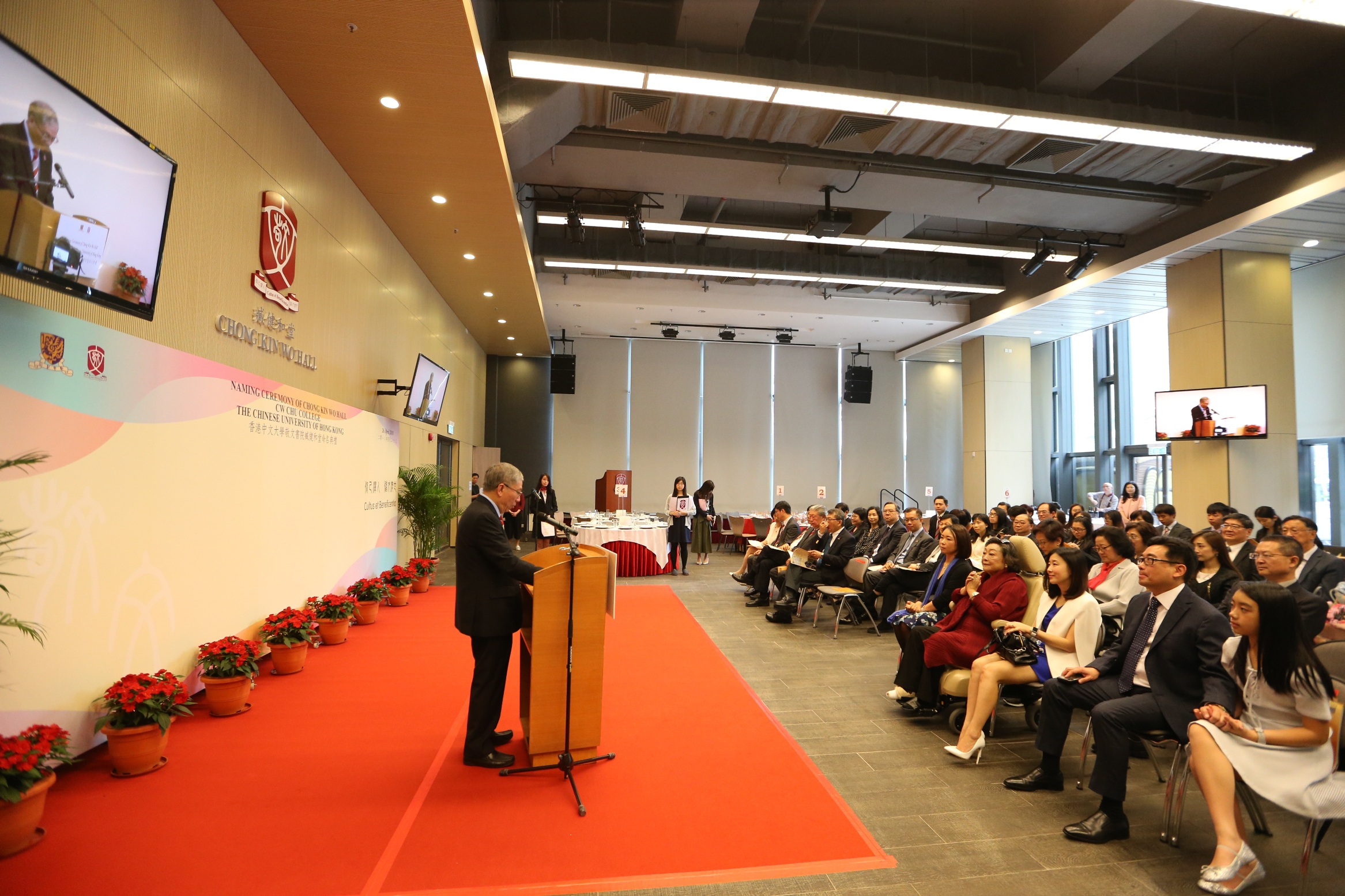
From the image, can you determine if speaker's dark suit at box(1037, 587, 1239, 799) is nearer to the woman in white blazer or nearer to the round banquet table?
the woman in white blazer

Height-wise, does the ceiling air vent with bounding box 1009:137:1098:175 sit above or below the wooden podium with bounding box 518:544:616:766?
above

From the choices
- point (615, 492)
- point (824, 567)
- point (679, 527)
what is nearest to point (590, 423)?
point (615, 492)

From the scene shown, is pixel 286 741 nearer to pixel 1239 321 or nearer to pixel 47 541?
pixel 47 541

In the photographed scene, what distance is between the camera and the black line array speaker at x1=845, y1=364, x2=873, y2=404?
1669 cm

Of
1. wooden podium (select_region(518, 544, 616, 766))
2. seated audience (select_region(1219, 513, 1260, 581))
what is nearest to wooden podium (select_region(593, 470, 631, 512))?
seated audience (select_region(1219, 513, 1260, 581))

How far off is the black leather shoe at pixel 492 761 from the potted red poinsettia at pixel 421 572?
17.1ft

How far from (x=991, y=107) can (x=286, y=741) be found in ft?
24.3

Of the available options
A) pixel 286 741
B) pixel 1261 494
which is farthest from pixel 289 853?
pixel 1261 494

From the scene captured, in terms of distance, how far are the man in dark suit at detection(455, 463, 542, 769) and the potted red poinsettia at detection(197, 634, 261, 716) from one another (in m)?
1.63

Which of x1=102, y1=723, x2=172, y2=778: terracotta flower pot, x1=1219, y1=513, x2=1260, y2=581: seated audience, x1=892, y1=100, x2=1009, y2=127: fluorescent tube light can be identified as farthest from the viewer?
x1=892, y1=100, x2=1009, y2=127: fluorescent tube light

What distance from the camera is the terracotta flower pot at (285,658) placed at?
484 centimetres

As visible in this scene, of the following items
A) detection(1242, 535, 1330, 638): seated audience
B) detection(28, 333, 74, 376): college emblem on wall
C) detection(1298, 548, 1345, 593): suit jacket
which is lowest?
detection(1298, 548, 1345, 593): suit jacket

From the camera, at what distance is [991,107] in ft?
20.5

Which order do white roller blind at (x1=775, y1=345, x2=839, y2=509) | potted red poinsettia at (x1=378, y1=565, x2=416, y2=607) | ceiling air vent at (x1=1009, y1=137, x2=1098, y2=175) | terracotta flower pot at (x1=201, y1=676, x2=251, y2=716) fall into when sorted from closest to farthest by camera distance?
terracotta flower pot at (x1=201, y1=676, x2=251, y2=716) → ceiling air vent at (x1=1009, y1=137, x2=1098, y2=175) → potted red poinsettia at (x1=378, y1=565, x2=416, y2=607) → white roller blind at (x1=775, y1=345, x2=839, y2=509)
